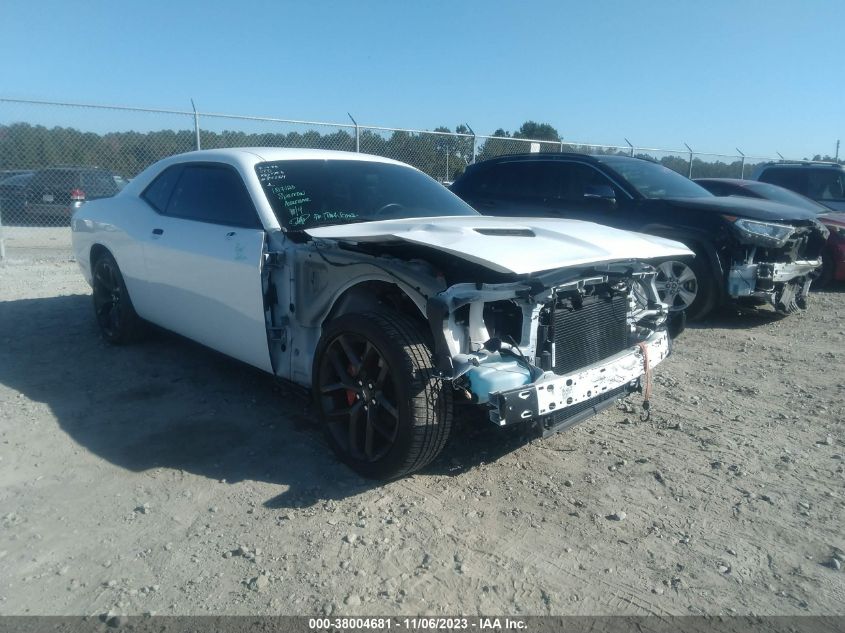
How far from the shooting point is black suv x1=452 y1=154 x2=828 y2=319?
22.1 feet

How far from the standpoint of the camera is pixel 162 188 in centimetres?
530

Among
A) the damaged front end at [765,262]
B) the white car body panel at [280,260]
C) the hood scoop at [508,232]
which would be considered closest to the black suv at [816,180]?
the damaged front end at [765,262]

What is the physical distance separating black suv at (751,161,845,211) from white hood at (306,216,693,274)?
9286 millimetres

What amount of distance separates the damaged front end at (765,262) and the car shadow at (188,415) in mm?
3885

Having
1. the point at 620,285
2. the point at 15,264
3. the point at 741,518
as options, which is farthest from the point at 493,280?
the point at 15,264

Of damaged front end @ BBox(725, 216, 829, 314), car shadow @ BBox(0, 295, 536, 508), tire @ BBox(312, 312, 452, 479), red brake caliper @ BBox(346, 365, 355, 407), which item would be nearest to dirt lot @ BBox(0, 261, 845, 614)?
car shadow @ BBox(0, 295, 536, 508)

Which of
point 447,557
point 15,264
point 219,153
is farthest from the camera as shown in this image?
point 15,264

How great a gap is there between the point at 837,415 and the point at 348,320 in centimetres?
336

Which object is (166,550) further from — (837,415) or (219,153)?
(837,415)

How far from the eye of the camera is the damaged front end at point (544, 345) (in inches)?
121

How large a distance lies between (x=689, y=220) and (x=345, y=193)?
13.2 ft

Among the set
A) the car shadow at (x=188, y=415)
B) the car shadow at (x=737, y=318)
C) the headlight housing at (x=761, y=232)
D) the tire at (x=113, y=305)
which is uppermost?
the headlight housing at (x=761, y=232)

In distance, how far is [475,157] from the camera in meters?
14.4

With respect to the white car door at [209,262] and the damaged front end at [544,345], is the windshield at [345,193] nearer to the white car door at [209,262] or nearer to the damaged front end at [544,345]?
the white car door at [209,262]
